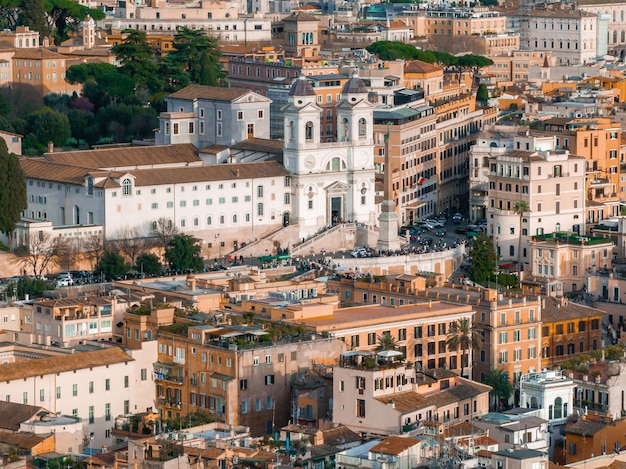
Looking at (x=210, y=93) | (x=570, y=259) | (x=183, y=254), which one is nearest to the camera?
(x=183, y=254)

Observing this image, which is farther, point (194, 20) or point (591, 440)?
point (194, 20)

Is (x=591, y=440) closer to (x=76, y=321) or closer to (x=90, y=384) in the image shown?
(x=90, y=384)

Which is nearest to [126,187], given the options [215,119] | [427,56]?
[215,119]

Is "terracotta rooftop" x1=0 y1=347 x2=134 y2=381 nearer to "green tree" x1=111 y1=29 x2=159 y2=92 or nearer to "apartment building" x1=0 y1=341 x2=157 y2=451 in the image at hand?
"apartment building" x1=0 y1=341 x2=157 y2=451

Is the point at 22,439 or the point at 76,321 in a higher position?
the point at 76,321

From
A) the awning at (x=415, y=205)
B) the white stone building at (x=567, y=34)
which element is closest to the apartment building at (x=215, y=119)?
the awning at (x=415, y=205)

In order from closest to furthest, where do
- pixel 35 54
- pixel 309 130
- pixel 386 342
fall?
pixel 386 342 < pixel 309 130 < pixel 35 54

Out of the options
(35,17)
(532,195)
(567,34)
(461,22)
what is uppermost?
(35,17)
